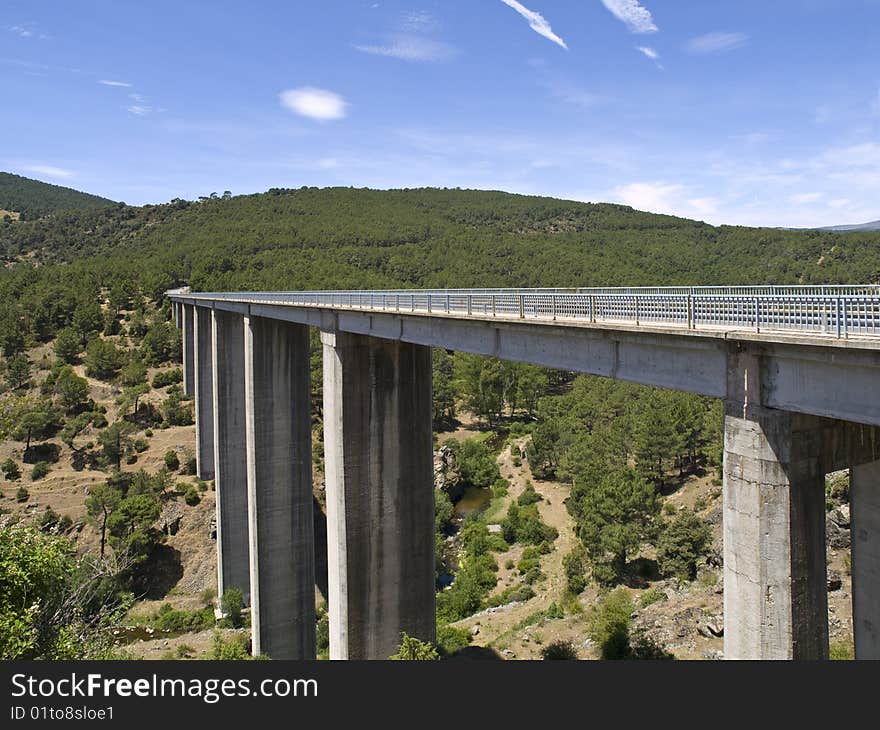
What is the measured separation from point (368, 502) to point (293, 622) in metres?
12.4

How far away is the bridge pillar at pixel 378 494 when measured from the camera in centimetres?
2112

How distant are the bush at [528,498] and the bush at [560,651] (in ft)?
80.4

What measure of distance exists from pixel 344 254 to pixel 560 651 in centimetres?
11228

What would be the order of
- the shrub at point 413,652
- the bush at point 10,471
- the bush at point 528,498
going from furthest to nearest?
1. the bush at point 528,498
2. the bush at point 10,471
3. the shrub at point 413,652

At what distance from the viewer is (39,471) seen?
4794 centimetres

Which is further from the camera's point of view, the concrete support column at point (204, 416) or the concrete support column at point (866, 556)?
the concrete support column at point (204, 416)

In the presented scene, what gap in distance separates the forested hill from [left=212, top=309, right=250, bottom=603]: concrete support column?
39240 mm

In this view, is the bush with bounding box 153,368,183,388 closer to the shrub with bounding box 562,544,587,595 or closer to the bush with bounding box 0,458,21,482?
the bush with bounding box 0,458,21,482

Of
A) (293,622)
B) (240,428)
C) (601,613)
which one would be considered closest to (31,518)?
(240,428)

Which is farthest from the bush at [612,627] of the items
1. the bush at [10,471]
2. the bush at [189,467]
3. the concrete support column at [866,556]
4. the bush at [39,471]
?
the bush at [10,471]

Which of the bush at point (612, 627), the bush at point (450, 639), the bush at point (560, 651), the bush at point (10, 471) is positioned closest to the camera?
the bush at point (612, 627)

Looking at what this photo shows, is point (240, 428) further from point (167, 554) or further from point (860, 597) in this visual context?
point (860, 597)

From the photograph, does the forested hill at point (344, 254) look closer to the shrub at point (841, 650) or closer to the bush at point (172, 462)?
the bush at point (172, 462)

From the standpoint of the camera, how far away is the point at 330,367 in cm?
2227
